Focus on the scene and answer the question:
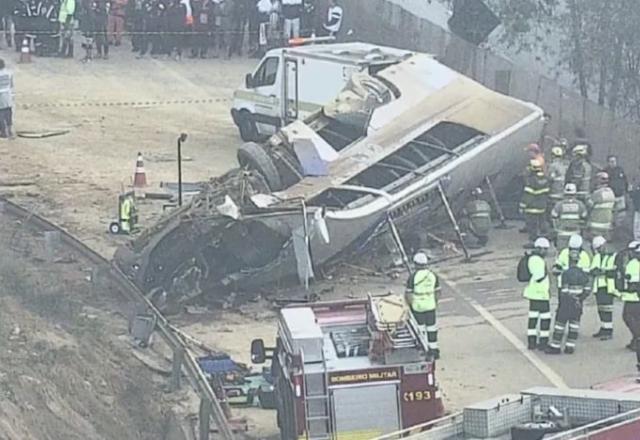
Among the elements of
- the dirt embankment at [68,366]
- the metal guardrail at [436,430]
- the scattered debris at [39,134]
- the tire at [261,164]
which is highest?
the metal guardrail at [436,430]

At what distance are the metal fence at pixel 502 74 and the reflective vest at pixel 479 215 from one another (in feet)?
11.0

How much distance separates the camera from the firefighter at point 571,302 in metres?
19.0

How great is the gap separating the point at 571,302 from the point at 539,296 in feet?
1.17

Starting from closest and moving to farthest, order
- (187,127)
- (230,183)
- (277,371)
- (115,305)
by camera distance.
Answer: (277,371) < (115,305) < (230,183) < (187,127)

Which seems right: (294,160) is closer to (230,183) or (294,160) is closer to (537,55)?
(230,183)

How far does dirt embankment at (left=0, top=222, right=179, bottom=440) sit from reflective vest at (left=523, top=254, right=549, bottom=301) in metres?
4.44

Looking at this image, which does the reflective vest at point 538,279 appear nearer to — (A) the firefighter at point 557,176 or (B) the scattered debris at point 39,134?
(A) the firefighter at point 557,176

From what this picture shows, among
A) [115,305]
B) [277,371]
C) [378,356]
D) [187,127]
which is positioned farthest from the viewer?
[187,127]

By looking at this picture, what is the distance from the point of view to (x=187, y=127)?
106ft

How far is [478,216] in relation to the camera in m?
24.0

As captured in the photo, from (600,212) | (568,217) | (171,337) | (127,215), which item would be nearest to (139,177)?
(127,215)

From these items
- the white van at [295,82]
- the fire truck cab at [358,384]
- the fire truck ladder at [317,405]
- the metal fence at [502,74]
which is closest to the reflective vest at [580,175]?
the metal fence at [502,74]

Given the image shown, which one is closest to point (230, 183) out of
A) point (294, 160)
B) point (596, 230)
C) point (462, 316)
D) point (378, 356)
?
point (294, 160)

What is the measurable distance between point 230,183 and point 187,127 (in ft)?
35.5
